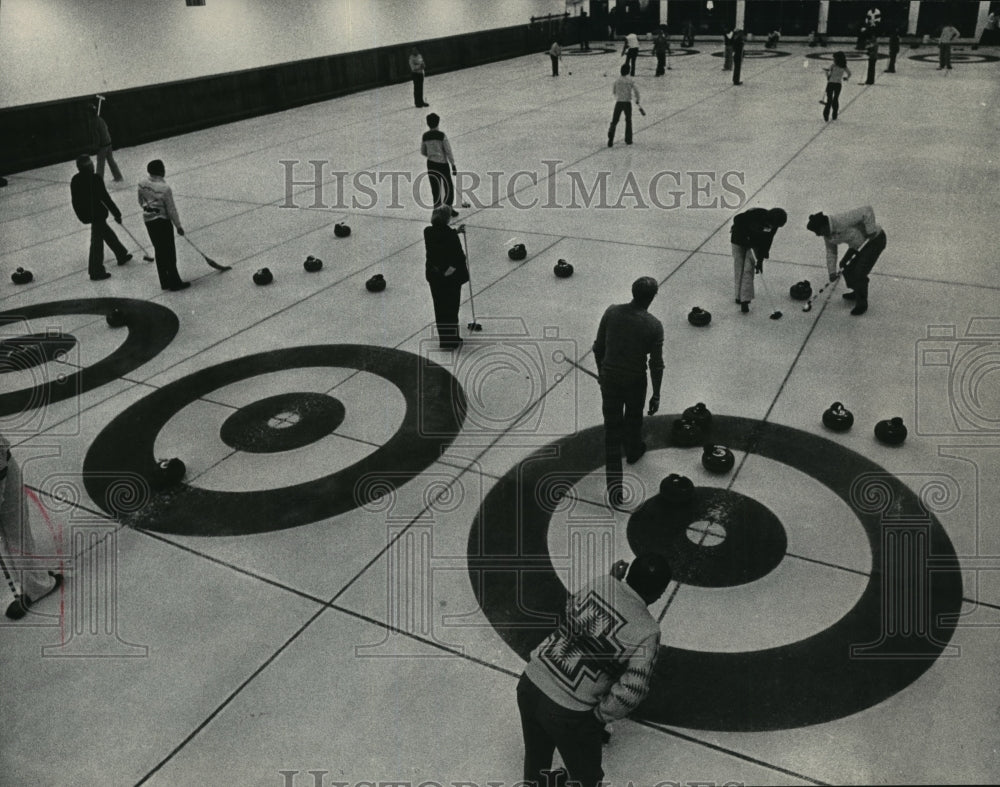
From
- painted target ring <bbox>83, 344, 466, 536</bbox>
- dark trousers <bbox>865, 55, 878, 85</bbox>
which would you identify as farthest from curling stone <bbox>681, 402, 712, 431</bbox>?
dark trousers <bbox>865, 55, 878, 85</bbox>

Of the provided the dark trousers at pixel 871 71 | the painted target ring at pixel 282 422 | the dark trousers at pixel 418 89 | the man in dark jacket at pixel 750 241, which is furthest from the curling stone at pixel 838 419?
the dark trousers at pixel 871 71

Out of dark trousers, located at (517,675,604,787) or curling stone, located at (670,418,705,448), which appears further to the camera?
curling stone, located at (670,418,705,448)

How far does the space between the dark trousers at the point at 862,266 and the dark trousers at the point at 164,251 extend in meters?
8.73

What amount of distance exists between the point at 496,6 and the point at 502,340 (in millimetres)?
32245

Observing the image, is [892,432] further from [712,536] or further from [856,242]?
[856,242]

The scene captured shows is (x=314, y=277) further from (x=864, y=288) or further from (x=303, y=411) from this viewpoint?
(x=864, y=288)

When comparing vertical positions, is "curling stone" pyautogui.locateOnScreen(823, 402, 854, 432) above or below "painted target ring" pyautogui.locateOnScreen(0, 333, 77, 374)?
below

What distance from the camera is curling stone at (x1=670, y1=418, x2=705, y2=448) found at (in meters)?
6.80

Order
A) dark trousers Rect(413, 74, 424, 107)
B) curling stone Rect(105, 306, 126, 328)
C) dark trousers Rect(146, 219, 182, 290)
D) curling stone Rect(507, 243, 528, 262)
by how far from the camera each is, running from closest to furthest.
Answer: curling stone Rect(105, 306, 126, 328) < dark trousers Rect(146, 219, 182, 290) < curling stone Rect(507, 243, 528, 262) < dark trousers Rect(413, 74, 424, 107)

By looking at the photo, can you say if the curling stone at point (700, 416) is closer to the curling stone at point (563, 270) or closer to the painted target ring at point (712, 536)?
the painted target ring at point (712, 536)

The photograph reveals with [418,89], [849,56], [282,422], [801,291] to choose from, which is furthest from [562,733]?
[849,56]

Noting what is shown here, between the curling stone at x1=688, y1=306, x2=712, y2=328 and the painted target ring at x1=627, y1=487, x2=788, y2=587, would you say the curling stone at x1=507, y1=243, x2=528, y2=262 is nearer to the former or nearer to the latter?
the curling stone at x1=688, y1=306, x2=712, y2=328

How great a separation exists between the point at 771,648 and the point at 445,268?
518 centimetres

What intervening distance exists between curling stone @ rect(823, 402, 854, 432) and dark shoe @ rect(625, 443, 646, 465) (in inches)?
67.8
